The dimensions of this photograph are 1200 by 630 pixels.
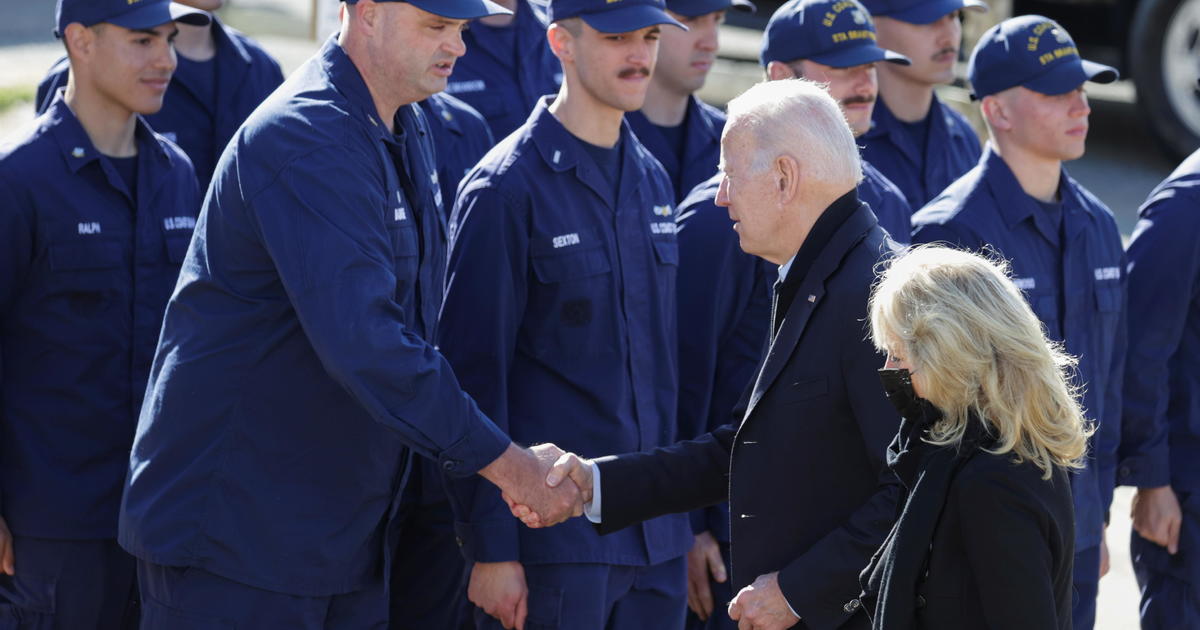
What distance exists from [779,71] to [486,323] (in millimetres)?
1895

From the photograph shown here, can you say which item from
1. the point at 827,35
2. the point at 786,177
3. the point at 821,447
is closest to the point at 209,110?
the point at 827,35

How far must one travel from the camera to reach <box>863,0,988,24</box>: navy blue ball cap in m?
5.95

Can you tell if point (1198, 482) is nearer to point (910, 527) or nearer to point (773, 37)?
point (773, 37)

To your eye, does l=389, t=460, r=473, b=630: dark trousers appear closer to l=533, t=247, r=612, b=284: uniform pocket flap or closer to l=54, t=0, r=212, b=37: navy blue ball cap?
l=533, t=247, r=612, b=284: uniform pocket flap

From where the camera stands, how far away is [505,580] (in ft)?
12.5

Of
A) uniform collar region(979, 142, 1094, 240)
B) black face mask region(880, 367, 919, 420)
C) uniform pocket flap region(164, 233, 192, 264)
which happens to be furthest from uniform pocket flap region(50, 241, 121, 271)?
uniform collar region(979, 142, 1094, 240)

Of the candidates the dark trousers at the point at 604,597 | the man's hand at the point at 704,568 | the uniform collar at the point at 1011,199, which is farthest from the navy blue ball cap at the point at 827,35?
the dark trousers at the point at 604,597

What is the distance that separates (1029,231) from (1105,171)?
596cm

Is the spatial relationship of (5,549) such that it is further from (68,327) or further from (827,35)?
(827,35)

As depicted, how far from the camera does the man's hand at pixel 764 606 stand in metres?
3.16

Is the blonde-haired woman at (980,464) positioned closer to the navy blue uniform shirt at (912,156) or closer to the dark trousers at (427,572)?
the dark trousers at (427,572)

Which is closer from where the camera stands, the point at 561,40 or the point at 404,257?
the point at 404,257

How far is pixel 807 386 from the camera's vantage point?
3.16 m

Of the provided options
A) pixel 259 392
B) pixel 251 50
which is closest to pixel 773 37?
pixel 251 50
